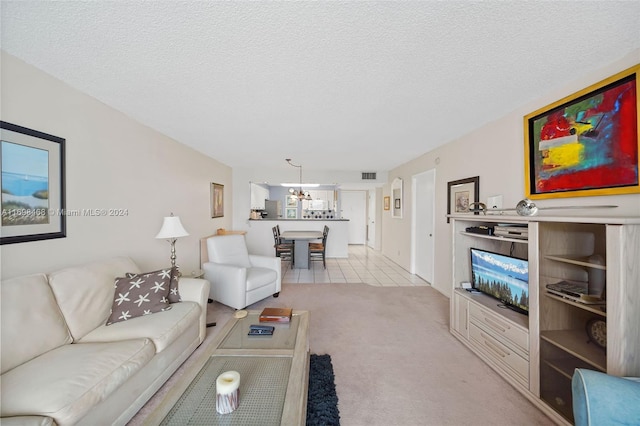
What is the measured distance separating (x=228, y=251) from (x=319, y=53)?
9.59 ft

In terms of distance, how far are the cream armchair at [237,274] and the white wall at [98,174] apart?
61 centimetres

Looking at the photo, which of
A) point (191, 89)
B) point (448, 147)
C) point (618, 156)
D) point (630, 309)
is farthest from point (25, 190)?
point (448, 147)

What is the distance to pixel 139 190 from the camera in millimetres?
2748

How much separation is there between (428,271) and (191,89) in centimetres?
434

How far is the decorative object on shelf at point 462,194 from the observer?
2.93 m

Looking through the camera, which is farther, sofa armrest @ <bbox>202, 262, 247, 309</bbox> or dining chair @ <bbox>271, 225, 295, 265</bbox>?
dining chair @ <bbox>271, 225, 295, 265</bbox>

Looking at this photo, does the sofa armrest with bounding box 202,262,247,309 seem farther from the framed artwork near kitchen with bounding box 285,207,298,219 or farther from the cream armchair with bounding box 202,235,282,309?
the framed artwork near kitchen with bounding box 285,207,298,219

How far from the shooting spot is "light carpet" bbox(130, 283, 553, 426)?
62.3 inches

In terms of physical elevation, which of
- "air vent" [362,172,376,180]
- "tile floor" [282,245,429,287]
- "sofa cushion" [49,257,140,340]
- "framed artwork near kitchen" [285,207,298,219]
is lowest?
"tile floor" [282,245,429,287]

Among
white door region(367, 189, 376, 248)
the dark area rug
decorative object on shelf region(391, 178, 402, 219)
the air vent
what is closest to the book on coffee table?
the dark area rug

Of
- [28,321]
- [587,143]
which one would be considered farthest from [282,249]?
[587,143]

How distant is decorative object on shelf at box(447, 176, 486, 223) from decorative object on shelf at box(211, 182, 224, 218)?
13.9ft

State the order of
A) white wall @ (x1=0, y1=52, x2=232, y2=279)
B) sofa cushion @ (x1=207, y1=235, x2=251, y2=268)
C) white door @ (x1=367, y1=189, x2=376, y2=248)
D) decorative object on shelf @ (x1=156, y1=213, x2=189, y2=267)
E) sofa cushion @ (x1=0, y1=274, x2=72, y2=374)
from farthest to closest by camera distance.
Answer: white door @ (x1=367, y1=189, x2=376, y2=248)
sofa cushion @ (x1=207, y1=235, x2=251, y2=268)
decorative object on shelf @ (x1=156, y1=213, x2=189, y2=267)
white wall @ (x1=0, y1=52, x2=232, y2=279)
sofa cushion @ (x1=0, y1=274, x2=72, y2=374)

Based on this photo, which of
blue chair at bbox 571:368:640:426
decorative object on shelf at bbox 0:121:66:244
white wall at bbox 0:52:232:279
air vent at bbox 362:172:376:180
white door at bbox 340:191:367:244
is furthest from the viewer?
white door at bbox 340:191:367:244
